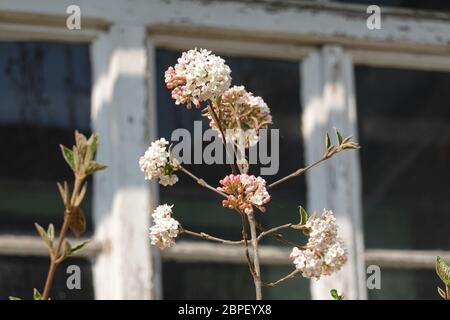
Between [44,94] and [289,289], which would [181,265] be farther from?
[44,94]

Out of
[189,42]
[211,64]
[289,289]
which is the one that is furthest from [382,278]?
[211,64]

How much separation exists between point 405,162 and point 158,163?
1802mm

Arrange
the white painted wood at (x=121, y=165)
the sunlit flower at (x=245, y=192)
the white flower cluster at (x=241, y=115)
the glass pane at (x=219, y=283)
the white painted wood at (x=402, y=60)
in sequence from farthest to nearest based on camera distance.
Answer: the white painted wood at (x=402, y=60) → the glass pane at (x=219, y=283) → the white painted wood at (x=121, y=165) → the white flower cluster at (x=241, y=115) → the sunlit flower at (x=245, y=192)

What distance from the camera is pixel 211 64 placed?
144 centimetres

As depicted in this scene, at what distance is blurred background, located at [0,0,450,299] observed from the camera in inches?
112

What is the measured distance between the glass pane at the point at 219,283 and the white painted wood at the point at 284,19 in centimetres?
62

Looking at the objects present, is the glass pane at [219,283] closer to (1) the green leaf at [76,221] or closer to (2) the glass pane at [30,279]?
(2) the glass pane at [30,279]

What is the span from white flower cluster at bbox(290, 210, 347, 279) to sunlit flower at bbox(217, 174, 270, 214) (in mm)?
71

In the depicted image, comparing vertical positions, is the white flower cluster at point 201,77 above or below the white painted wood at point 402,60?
below

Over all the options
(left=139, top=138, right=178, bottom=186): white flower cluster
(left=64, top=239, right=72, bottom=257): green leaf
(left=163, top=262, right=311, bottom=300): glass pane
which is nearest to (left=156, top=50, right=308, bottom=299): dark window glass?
(left=163, top=262, right=311, bottom=300): glass pane

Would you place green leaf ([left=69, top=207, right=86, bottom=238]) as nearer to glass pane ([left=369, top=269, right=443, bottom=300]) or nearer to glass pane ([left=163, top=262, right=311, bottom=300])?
glass pane ([left=163, top=262, right=311, bottom=300])

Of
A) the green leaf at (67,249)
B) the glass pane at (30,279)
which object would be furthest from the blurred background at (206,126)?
the green leaf at (67,249)

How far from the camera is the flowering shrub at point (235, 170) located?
141cm

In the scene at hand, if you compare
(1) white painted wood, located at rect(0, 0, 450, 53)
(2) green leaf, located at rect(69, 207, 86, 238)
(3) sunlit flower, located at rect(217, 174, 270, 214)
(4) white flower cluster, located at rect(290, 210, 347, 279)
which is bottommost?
(2) green leaf, located at rect(69, 207, 86, 238)
